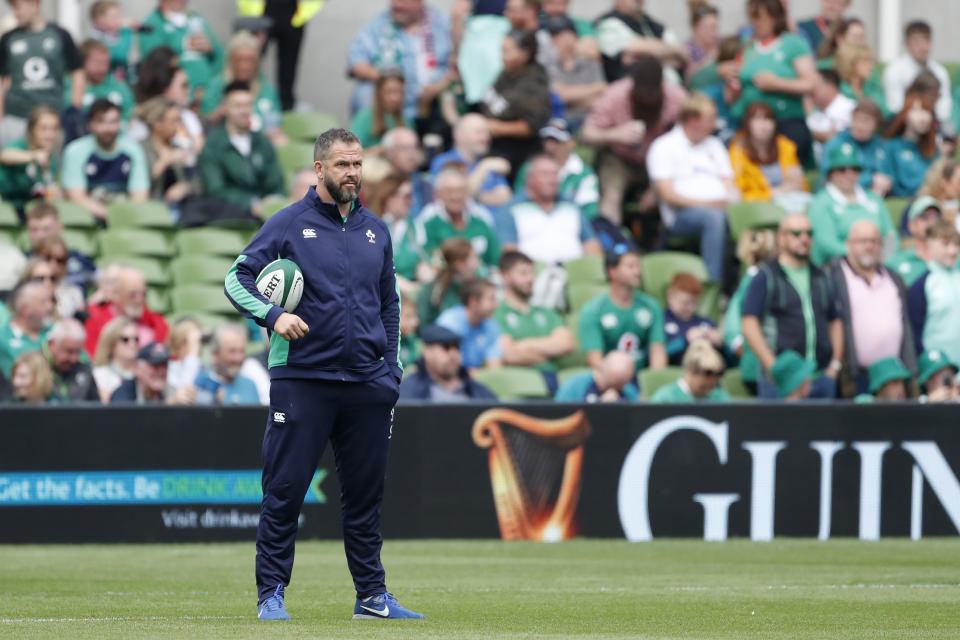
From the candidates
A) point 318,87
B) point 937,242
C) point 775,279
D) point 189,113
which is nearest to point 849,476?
point 775,279

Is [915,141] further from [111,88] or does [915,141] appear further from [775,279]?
[111,88]

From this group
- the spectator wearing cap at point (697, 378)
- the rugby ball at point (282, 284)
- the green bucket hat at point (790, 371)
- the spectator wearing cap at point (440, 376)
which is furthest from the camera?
the green bucket hat at point (790, 371)

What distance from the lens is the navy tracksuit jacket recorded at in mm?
7293

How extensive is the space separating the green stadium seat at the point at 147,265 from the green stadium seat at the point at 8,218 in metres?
0.78

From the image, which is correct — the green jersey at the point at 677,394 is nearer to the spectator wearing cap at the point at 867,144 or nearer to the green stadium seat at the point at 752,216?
the green stadium seat at the point at 752,216

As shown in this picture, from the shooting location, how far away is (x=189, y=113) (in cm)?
1590

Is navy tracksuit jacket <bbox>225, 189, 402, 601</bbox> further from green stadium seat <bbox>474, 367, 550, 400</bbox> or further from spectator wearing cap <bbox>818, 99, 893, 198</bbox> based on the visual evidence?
spectator wearing cap <bbox>818, 99, 893, 198</bbox>

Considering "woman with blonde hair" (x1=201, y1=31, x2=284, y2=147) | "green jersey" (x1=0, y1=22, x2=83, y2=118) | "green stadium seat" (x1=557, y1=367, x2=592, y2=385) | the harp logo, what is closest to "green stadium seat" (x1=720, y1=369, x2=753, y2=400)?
"green stadium seat" (x1=557, y1=367, x2=592, y2=385)

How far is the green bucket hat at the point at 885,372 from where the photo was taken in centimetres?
1338

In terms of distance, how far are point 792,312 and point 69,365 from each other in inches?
215

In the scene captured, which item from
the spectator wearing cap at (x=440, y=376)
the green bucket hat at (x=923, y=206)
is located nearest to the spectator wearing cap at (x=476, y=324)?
the spectator wearing cap at (x=440, y=376)

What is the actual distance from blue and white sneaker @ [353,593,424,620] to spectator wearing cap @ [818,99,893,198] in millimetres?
9523

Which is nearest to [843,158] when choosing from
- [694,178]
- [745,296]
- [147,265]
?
[694,178]

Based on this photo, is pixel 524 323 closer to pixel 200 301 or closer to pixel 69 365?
pixel 200 301
